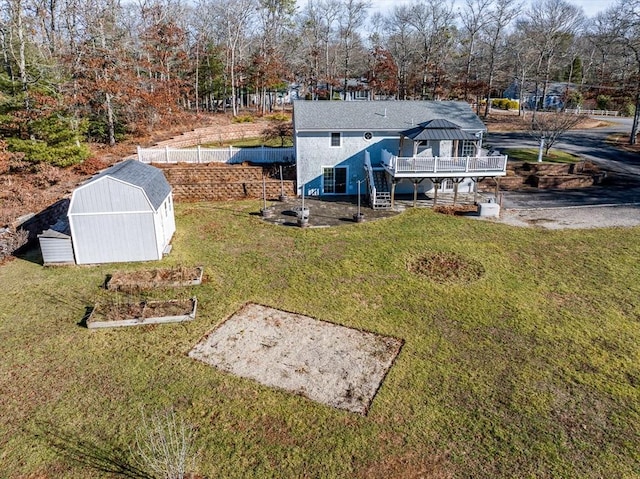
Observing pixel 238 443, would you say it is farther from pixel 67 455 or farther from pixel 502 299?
pixel 502 299

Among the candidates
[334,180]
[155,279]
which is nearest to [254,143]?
[334,180]

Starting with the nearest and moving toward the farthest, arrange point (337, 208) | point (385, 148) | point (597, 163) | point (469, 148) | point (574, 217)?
point (574, 217)
point (337, 208)
point (469, 148)
point (385, 148)
point (597, 163)

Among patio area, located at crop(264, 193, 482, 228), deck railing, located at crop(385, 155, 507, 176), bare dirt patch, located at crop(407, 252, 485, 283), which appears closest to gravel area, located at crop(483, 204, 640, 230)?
deck railing, located at crop(385, 155, 507, 176)

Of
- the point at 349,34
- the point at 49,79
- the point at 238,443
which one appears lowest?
the point at 238,443

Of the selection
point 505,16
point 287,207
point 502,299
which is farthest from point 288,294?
point 505,16

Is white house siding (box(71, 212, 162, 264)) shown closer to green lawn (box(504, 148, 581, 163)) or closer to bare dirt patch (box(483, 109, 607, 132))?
green lawn (box(504, 148, 581, 163))

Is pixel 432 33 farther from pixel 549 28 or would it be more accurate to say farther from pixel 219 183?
pixel 219 183
